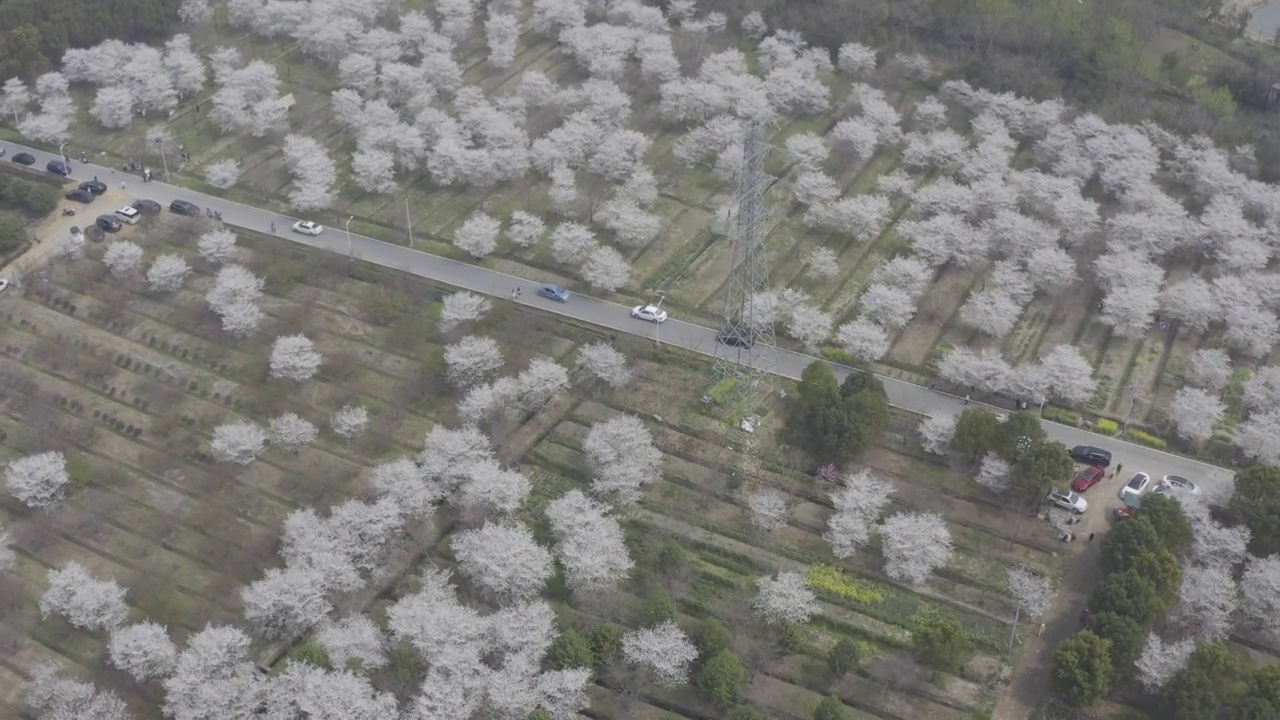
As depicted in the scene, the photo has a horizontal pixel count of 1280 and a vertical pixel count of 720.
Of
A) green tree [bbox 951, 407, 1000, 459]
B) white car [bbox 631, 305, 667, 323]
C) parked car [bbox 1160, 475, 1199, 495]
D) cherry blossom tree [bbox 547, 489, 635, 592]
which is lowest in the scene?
cherry blossom tree [bbox 547, 489, 635, 592]

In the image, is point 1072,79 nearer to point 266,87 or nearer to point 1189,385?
point 1189,385

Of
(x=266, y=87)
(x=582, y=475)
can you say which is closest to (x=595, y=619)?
(x=582, y=475)

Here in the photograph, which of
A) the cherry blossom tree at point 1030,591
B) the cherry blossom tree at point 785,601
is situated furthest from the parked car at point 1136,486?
the cherry blossom tree at point 785,601

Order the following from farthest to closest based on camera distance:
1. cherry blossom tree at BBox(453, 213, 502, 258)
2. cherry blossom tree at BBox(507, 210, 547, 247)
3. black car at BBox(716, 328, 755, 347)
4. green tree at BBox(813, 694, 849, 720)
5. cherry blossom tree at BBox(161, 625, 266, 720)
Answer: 1. cherry blossom tree at BBox(507, 210, 547, 247)
2. cherry blossom tree at BBox(453, 213, 502, 258)
3. black car at BBox(716, 328, 755, 347)
4. cherry blossom tree at BBox(161, 625, 266, 720)
5. green tree at BBox(813, 694, 849, 720)

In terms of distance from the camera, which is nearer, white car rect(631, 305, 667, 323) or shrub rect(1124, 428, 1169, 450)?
shrub rect(1124, 428, 1169, 450)

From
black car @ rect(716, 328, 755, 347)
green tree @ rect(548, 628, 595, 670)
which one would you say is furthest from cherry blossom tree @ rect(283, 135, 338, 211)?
green tree @ rect(548, 628, 595, 670)

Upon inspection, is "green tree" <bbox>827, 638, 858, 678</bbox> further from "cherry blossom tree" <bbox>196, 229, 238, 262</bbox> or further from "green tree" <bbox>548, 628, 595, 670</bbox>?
"cherry blossom tree" <bbox>196, 229, 238, 262</bbox>

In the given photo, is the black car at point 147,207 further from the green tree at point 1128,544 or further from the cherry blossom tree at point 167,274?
the green tree at point 1128,544

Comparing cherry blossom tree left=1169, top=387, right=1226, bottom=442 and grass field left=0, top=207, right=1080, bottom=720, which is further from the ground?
cherry blossom tree left=1169, top=387, right=1226, bottom=442
